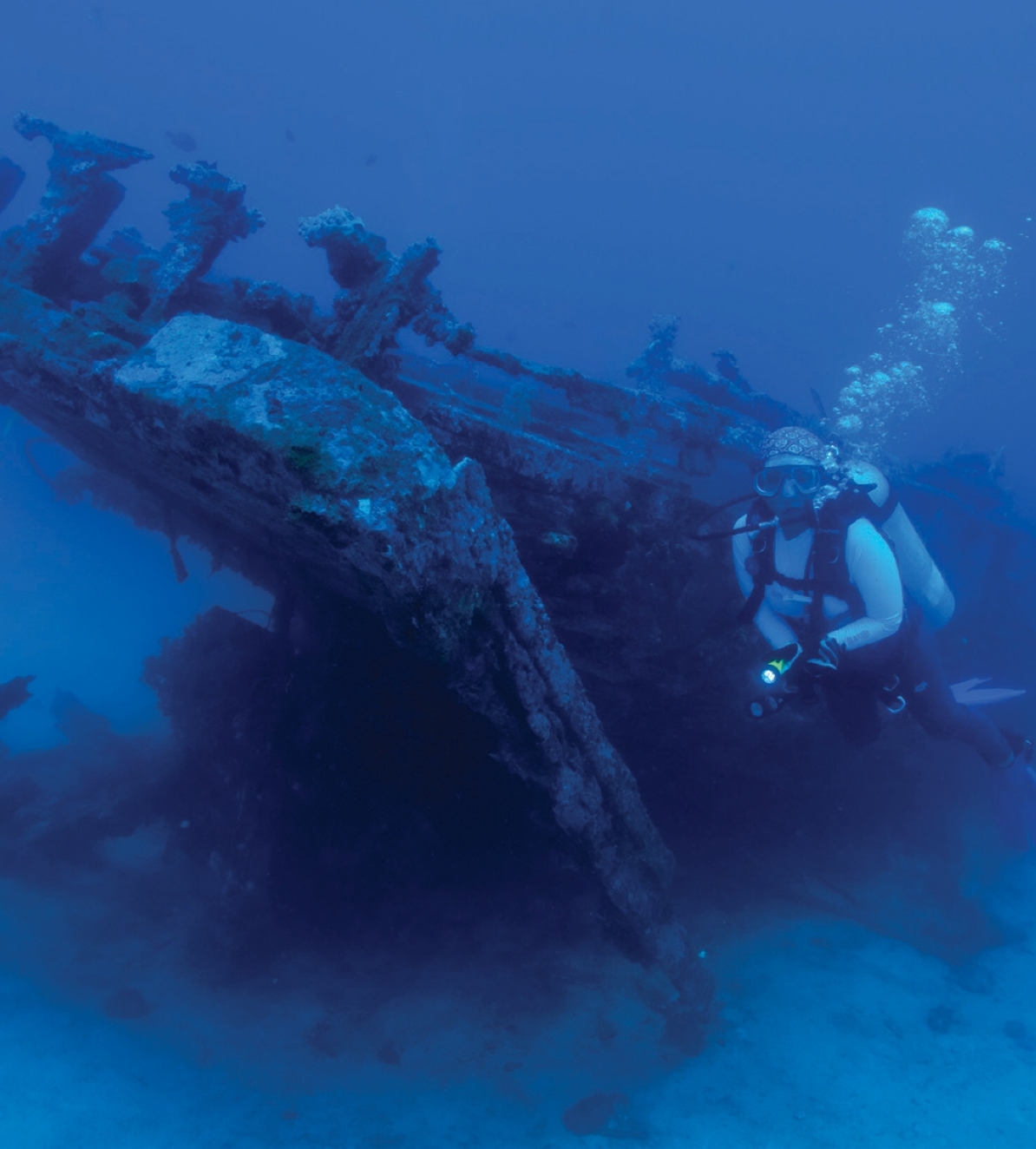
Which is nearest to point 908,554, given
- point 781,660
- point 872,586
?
point 872,586

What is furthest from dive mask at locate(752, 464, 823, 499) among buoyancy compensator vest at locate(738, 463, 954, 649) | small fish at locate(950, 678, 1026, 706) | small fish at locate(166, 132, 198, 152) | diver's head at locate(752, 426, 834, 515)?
small fish at locate(166, 132, 198, 152)

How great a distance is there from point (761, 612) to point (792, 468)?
117cm

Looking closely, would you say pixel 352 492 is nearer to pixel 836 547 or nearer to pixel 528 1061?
pixel 836 547

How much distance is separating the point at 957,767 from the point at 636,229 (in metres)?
214

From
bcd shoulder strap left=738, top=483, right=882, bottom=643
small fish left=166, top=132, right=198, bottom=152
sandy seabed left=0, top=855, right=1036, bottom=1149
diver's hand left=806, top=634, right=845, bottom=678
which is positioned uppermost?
small fish left=166, top=132, right=198, bottom=152

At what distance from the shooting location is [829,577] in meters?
4.42

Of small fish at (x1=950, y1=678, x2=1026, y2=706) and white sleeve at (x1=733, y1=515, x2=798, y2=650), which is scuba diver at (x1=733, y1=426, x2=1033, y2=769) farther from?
small fish at (x1=950, y1=678, x2=1026, y2=706)

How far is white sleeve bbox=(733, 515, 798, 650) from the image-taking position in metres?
4.85

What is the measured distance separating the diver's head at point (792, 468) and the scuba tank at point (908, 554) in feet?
0.99

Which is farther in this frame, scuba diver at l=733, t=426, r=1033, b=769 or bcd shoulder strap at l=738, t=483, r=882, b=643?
bcd shoulder strap at l=738, t=483, r=882, b=643

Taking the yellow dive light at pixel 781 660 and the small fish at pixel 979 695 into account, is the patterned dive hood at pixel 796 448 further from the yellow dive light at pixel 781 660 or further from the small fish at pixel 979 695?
the small fish at pixel 979 695

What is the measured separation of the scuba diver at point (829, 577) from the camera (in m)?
4.21

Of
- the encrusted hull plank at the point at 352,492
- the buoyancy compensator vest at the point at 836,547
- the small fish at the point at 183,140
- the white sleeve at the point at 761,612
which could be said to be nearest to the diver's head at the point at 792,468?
the buoyancy compensator vest at the point at 836,547

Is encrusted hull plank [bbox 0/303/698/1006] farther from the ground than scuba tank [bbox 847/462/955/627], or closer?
closer
